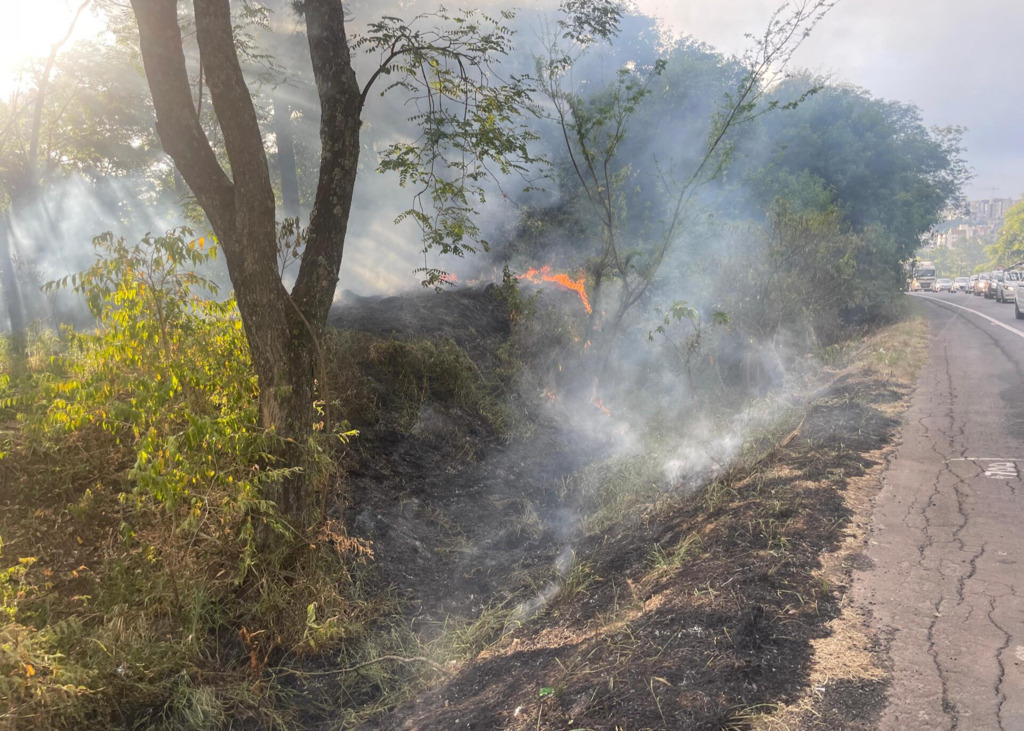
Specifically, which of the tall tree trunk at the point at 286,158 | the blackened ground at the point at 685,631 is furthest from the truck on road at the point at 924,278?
the blackened ground at the point at 685,631

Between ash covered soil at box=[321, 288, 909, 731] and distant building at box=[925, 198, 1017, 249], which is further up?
distant building at box=[925, 198, 1017, 249]

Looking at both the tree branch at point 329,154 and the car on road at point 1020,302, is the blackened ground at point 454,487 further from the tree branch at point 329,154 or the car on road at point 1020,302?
the car on road at point 1020,302

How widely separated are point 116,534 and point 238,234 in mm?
2428

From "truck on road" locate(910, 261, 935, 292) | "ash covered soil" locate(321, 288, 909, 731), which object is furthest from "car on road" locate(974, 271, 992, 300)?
"ash covered soil" locate(321, 288, 909, 731)

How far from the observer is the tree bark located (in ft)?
14.9

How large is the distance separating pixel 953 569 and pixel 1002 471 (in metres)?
2.58

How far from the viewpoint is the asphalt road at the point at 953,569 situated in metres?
2.91

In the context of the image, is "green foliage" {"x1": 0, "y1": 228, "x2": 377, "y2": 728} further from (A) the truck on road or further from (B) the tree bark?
(A) the truck on road

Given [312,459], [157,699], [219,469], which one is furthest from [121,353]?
[157,699]

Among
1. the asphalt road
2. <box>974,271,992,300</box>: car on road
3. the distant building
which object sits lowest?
the asphalt road

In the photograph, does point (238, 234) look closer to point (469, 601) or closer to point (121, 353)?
point (121, 353)

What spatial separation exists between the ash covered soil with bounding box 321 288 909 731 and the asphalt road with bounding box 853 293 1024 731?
0.25 m

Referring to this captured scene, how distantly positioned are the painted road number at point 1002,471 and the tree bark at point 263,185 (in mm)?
6027

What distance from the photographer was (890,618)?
11.7 feet
